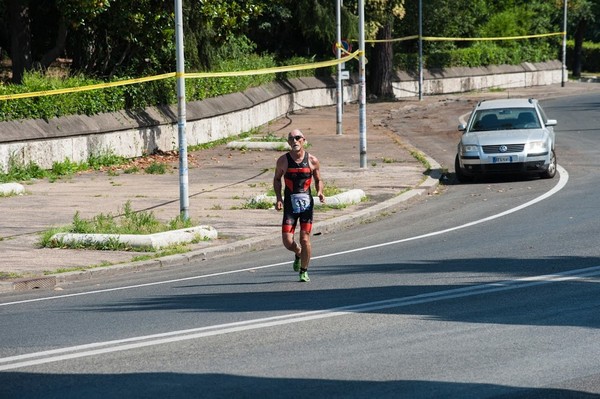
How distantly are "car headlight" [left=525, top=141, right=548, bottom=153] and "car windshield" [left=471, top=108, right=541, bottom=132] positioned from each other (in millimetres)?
1315

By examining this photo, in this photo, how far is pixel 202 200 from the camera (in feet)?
71.4

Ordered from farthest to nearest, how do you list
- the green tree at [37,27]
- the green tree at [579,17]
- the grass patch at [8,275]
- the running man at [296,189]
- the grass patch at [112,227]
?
the green tree at [579,17] < the green tree at [37,27] < the grass patch at [112,227] < the grass patch at [8,275] < the running man at [296,189]

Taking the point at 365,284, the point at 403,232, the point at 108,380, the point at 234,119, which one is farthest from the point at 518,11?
the point at 108,380

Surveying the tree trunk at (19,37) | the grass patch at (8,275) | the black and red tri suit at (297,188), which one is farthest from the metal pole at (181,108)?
the tree trunk at (19,37)

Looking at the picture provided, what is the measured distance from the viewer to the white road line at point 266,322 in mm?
9172

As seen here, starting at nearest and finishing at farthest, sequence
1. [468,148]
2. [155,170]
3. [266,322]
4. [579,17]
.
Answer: [266,322] → [468,148] → [155,170] → [579,17]

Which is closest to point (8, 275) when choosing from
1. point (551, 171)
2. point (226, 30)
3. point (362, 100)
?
point (362, 100)

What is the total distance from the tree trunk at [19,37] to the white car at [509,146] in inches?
491

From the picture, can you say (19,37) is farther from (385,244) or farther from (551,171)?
(385,244)

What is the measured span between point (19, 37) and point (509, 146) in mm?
14103

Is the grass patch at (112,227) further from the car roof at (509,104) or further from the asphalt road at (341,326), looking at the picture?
the car roof at (509,104)

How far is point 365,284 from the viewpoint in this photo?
41.9ft

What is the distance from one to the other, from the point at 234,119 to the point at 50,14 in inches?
253

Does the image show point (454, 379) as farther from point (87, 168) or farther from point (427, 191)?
point (87, 168)
